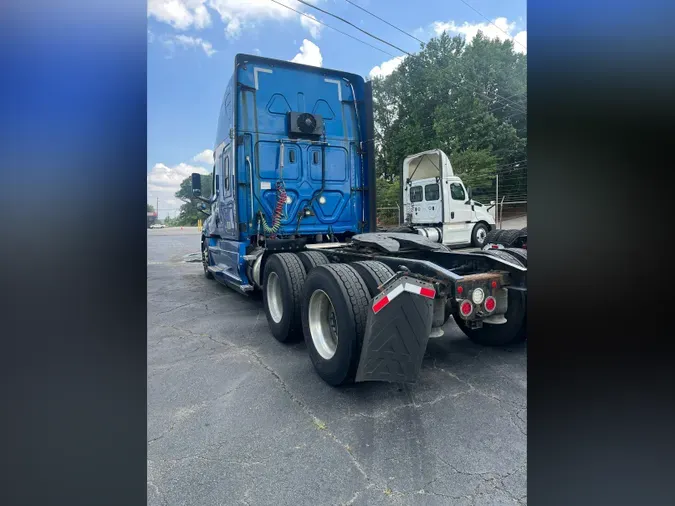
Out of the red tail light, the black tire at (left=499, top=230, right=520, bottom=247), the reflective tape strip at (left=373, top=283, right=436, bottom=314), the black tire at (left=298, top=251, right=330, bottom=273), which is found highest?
the black tire at (left=499, top=230, right=520, bottom=247)

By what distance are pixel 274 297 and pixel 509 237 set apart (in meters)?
6.76

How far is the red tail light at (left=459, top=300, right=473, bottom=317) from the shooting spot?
3.05 m

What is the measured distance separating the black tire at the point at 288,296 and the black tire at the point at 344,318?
861 mm

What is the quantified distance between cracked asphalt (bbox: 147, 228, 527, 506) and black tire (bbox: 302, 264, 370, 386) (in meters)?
0.18

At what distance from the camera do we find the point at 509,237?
9352 mm

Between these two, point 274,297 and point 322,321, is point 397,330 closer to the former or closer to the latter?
point 322,321

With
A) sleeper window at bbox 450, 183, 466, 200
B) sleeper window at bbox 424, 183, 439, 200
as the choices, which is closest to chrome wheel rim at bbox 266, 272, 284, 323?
sleeper window at bbox 424, 183, 439, 200

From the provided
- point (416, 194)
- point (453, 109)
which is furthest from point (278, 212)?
point (453, 109)

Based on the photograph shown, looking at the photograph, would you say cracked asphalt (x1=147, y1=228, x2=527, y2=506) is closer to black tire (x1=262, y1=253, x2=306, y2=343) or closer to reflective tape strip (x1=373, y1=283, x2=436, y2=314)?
black tire (x1=262, y1=253, x2=306, y2=343)

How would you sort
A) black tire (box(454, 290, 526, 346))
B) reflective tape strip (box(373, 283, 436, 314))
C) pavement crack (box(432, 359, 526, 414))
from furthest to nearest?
black tire (box(454, 290, 526, 346)) < pavement crack (box(432, 359, 526, 414)) < reflective tape strip (box(373, 283, 436, 314))

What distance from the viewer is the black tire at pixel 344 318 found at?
3.03 meters

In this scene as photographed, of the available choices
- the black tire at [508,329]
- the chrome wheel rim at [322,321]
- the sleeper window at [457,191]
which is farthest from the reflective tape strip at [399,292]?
the sleeper window at [457,191]

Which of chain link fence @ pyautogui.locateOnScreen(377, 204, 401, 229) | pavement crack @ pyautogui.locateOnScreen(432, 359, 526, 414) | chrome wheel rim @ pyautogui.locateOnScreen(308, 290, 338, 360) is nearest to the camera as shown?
pavement crack @ pyautogui.locateOnScreen(432, 359, 526, 414)

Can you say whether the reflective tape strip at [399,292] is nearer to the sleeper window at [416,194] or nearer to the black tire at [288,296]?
the black tire at [288,296]
